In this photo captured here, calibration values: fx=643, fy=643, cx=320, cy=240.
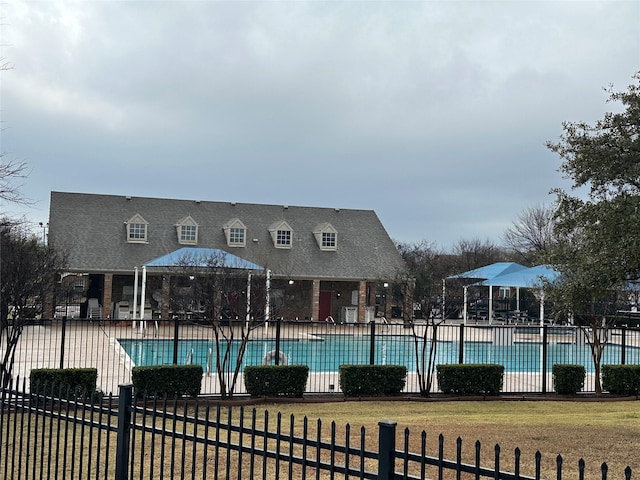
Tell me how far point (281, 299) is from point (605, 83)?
85.9ft

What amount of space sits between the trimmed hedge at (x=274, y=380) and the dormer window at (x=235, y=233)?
24717 millimetres

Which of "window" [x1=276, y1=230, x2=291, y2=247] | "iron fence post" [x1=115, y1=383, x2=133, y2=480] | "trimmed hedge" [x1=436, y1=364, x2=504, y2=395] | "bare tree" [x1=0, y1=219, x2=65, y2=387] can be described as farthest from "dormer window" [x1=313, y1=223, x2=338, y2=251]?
"iron fence post" [x1=115, y1=383, x2=133, y2=480]

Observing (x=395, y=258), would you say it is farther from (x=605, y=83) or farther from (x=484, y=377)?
(x=605, y=83)

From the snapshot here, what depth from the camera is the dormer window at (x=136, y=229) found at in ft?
120

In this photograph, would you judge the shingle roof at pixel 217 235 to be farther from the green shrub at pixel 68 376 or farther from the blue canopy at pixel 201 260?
the green shrub at pixel 68 376

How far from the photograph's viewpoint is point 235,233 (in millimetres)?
38312

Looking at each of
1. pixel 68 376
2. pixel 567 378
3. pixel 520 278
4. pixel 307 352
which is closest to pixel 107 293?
pixel 307 352

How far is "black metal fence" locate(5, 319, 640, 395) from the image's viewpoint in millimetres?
15797

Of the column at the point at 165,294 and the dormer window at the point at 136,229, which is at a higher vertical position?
the dormer window at the point at 136,229

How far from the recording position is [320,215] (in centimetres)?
4222

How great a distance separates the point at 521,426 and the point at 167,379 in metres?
6.92

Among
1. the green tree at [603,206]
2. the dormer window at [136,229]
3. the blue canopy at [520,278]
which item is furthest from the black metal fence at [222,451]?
the dormer window at [136,229]

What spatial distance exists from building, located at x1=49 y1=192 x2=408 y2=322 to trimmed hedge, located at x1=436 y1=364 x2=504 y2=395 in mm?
19068

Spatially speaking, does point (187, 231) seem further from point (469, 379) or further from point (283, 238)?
point (469, 379)
